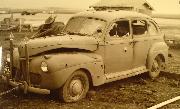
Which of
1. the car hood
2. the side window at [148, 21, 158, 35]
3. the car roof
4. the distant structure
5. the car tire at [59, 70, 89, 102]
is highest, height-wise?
the distant structure

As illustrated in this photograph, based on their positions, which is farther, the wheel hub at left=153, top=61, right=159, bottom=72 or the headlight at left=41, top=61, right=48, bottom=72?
the wheel hub at left=153, top=61, right=159, bottom=72

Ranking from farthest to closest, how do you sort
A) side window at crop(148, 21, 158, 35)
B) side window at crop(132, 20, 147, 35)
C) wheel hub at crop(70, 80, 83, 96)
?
1. side window at crop(148, 21, 158, 35)
2. side window at crop(132, 20, 147, 35)
3. wheel hub at crop(70, 80, 83, 96)

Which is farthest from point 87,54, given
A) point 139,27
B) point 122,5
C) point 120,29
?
point 122,5

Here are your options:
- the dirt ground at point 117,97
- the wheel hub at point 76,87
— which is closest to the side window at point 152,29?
the dirt ground at point 117,97

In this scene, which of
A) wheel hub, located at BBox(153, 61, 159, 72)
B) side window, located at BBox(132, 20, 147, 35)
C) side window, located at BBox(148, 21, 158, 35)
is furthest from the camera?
wheel hub, located at BBox(153, 61, 159, 72)

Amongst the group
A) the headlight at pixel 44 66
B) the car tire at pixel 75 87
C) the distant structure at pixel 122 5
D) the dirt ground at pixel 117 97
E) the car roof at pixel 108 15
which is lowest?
the dirt ground at pixel 117 97

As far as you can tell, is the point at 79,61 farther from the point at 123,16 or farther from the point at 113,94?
the point at 123,16

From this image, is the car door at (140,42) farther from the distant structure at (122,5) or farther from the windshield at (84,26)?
the distant structure at (122,5)

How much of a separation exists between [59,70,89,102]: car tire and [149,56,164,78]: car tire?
2778mm

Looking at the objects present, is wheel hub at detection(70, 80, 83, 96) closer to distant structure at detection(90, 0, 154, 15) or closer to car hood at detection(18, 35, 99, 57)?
car hood at detection(18, 35, 99, 57)

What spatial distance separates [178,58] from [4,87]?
317 inches

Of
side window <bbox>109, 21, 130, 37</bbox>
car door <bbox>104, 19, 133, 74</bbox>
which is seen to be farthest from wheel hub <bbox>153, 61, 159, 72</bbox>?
side window <bbox>109, 21, 130, 37</bbox>

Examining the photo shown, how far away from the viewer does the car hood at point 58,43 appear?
21.9 feet

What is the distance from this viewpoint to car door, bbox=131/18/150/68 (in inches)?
332
